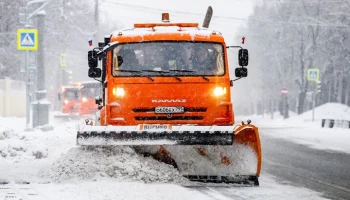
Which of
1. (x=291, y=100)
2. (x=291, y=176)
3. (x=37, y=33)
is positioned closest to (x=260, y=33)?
(x=291, y=100)

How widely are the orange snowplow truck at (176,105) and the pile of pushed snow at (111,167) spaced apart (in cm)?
28

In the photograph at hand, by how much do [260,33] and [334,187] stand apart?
2341 inches

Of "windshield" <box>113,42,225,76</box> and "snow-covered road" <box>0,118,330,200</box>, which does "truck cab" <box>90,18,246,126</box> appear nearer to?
"windshield" <box>113,42,225,76</box>

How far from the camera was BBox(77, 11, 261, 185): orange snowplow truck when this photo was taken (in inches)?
361

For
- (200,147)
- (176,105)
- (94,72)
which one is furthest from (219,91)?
(94,72)

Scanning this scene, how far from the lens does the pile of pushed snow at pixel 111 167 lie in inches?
360

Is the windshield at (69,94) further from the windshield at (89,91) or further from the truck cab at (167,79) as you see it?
the truck cab at (167,79)

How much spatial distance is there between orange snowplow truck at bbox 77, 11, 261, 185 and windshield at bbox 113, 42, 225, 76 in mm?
18

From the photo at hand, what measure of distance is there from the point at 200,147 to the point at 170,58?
1.89m

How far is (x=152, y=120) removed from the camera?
406 inches

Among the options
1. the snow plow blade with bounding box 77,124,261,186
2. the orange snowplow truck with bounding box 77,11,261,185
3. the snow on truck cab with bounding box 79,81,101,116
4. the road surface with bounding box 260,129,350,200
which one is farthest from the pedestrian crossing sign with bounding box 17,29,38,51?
the snow plow blade with bounding box 77,124,261,186

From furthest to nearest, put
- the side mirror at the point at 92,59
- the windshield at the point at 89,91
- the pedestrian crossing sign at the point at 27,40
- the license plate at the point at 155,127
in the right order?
the windshield at the point at 89,91
the pedestrian crossing sign at the point at 27,40
the side mirror at the point at 92,59
the license plate at the point at 155,127

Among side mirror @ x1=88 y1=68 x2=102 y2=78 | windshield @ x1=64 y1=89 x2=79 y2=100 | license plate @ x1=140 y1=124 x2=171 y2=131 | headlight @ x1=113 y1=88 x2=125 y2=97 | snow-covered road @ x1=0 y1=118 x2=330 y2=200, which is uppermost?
side mirror @ x1=88 y1=68 x2=102 y2=78

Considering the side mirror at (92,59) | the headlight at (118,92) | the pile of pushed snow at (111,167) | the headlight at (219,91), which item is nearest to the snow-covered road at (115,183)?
the pile of pushed snow at (111,167)
